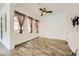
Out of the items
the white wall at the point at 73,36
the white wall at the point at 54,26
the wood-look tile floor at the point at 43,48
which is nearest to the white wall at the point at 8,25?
the wood-look tile floor at the point at 43,48

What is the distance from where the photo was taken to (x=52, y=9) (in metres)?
1.80

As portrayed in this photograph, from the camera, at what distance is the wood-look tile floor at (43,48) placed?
1.80m

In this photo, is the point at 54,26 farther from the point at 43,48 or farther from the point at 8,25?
the point at 8,25

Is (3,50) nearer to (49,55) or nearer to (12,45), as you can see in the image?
(12,45)

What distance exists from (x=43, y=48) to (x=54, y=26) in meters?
0.36

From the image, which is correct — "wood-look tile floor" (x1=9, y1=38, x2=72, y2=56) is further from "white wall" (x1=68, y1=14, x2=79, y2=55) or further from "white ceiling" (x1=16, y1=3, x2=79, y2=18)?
"white ceiling" (x1=16, y1=3, x2=79, y2=18)

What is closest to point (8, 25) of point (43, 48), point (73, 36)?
point (43, 48)

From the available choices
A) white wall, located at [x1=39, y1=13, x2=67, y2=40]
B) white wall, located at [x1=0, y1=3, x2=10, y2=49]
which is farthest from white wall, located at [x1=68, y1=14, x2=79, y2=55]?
white wall, located at [x1=0, y1=3, x2=10, y2=49]

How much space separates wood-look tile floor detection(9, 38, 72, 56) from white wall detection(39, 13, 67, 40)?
8 centimetres

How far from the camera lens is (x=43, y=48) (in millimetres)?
1842

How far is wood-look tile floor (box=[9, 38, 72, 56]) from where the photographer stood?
1801 millimetres

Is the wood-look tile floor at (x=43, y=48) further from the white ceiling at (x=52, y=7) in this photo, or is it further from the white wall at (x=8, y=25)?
the white ceiling at (x=52, y=7)

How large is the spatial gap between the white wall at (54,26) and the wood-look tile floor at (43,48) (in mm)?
84

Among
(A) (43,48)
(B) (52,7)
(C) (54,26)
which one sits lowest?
(A) (43,48)
